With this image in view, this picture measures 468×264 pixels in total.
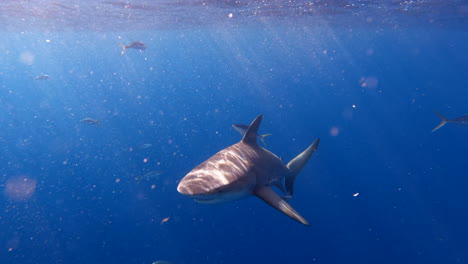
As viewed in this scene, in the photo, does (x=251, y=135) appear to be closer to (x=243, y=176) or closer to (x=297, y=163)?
(x=297, y=163)

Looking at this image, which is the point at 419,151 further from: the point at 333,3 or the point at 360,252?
the point at 360,252

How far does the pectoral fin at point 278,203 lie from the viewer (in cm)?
451

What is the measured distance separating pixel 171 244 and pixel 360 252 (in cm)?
1014

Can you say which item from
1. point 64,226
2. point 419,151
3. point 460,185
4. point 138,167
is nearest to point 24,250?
point 64,226

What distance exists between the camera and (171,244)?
15133 mm

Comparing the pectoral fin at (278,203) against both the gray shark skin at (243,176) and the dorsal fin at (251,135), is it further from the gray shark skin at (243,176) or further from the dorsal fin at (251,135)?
the dorsal fin at (251,135)

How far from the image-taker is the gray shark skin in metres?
4.52

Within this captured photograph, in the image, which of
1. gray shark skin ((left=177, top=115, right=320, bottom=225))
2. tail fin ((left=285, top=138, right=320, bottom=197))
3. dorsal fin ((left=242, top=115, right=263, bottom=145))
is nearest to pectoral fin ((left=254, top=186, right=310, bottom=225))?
gray shark skin ((left=177, top=115, right=320, bottom=225))

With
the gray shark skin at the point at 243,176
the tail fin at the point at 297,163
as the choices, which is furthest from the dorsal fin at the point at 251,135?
the tail fin at the point at 297,163

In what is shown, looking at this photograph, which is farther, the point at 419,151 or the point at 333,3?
the point at 419,151

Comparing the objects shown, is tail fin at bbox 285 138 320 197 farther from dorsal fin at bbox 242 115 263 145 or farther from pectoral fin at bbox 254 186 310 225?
pectoral fin at bbox 254 186 310 225

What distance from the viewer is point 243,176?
522cm

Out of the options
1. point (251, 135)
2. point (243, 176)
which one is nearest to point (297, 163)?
point (251, 135)

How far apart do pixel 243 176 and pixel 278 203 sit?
80 centimetres
